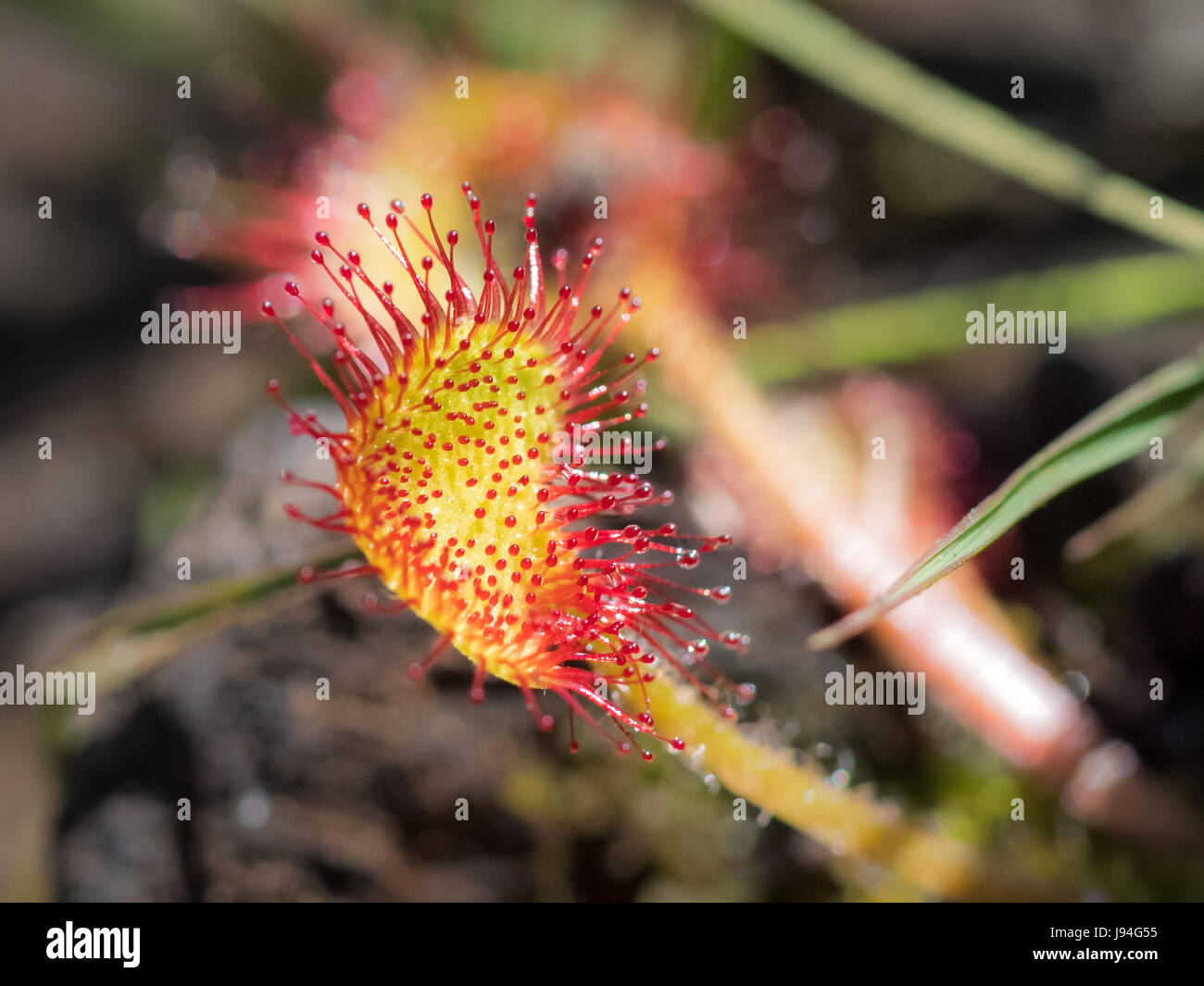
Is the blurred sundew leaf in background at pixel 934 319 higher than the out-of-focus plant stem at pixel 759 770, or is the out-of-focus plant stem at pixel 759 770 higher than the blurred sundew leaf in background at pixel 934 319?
the blurred sundew leaf in background at pixel 934 319

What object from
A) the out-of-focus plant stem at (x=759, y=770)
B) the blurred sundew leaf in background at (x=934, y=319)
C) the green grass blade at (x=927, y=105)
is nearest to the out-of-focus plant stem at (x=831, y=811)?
the out-of-focus plant stem at (x=759, y=770)

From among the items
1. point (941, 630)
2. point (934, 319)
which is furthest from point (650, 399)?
point (941, 630)

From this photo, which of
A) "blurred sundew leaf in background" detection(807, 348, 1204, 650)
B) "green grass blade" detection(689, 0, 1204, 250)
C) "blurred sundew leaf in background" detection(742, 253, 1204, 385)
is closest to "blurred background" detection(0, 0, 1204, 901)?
"blurred sundew leaf in background" detection(742, 253, 1204, 385)

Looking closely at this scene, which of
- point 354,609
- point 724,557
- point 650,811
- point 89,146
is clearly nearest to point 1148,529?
point 724,557

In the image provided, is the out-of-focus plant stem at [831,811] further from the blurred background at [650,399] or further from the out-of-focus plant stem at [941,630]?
the out-of-focus plant stem at [941,630]
